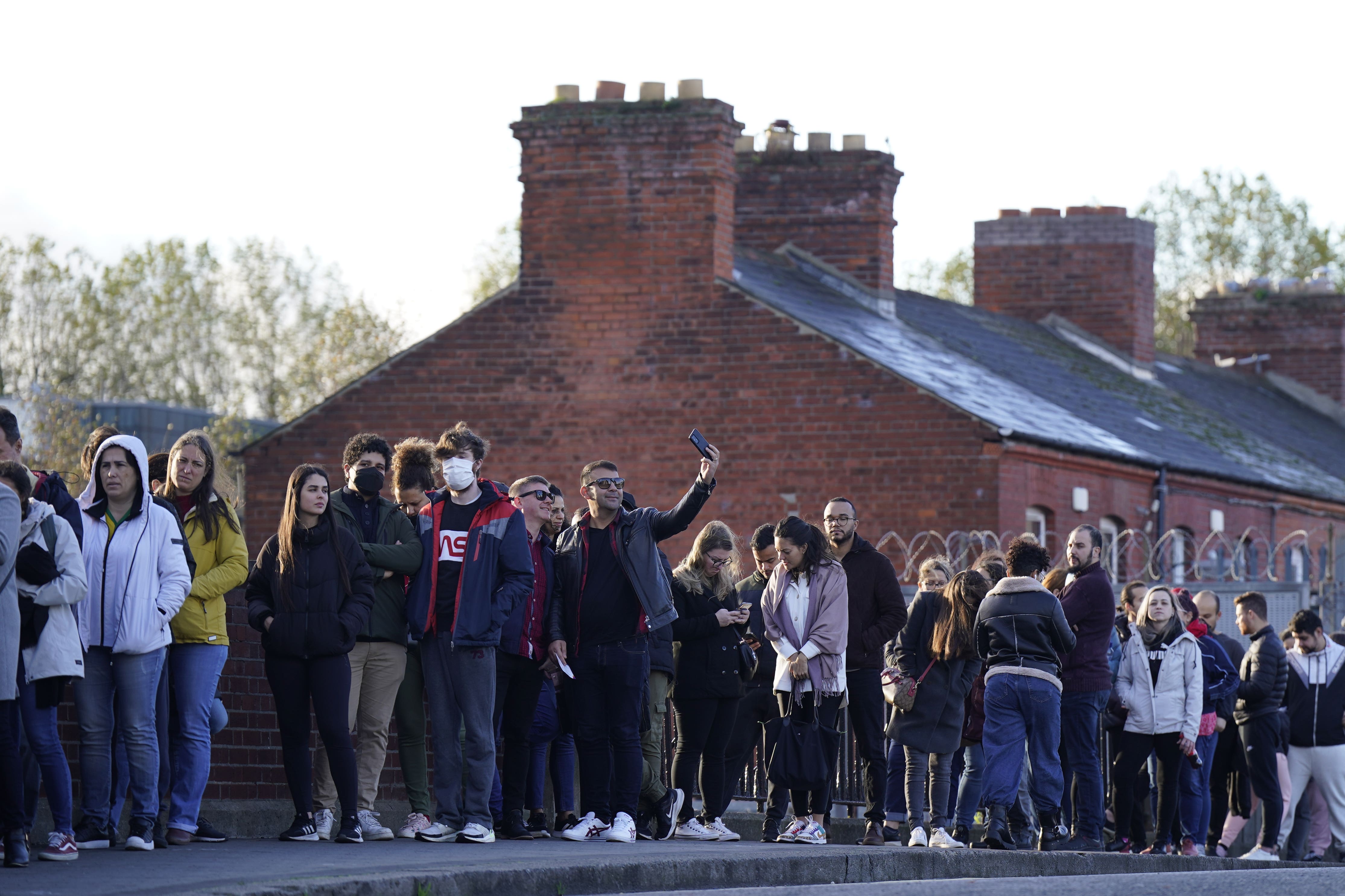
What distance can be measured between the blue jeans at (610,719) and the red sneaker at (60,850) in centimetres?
295

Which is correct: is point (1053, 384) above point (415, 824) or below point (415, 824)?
above

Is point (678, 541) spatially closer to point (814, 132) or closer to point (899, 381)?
point (899, 381)

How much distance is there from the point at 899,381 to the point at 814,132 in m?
7.08

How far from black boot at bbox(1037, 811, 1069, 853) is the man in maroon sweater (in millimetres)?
183

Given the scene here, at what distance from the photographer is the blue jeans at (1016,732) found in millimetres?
12430

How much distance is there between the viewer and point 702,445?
429 inches

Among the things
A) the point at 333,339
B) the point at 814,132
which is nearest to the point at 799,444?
the point at 814,132

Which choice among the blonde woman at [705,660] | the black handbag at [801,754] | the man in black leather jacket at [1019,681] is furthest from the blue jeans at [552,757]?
the man in black leather jacket at [1019,681]

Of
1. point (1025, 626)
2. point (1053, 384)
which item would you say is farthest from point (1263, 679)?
point (1053, 384)

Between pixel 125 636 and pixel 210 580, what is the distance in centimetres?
57

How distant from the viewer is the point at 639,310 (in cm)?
2370

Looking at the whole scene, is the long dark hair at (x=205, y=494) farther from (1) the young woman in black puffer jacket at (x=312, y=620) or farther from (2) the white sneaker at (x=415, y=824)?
(2) the white sneaker at (x=415, y=824)

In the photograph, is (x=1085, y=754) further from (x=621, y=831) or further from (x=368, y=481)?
(x=368, y=481)

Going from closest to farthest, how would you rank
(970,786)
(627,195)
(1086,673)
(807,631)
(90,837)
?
(90,837)
(807,631)
(970,786)
(1086,673)
(627,195)
